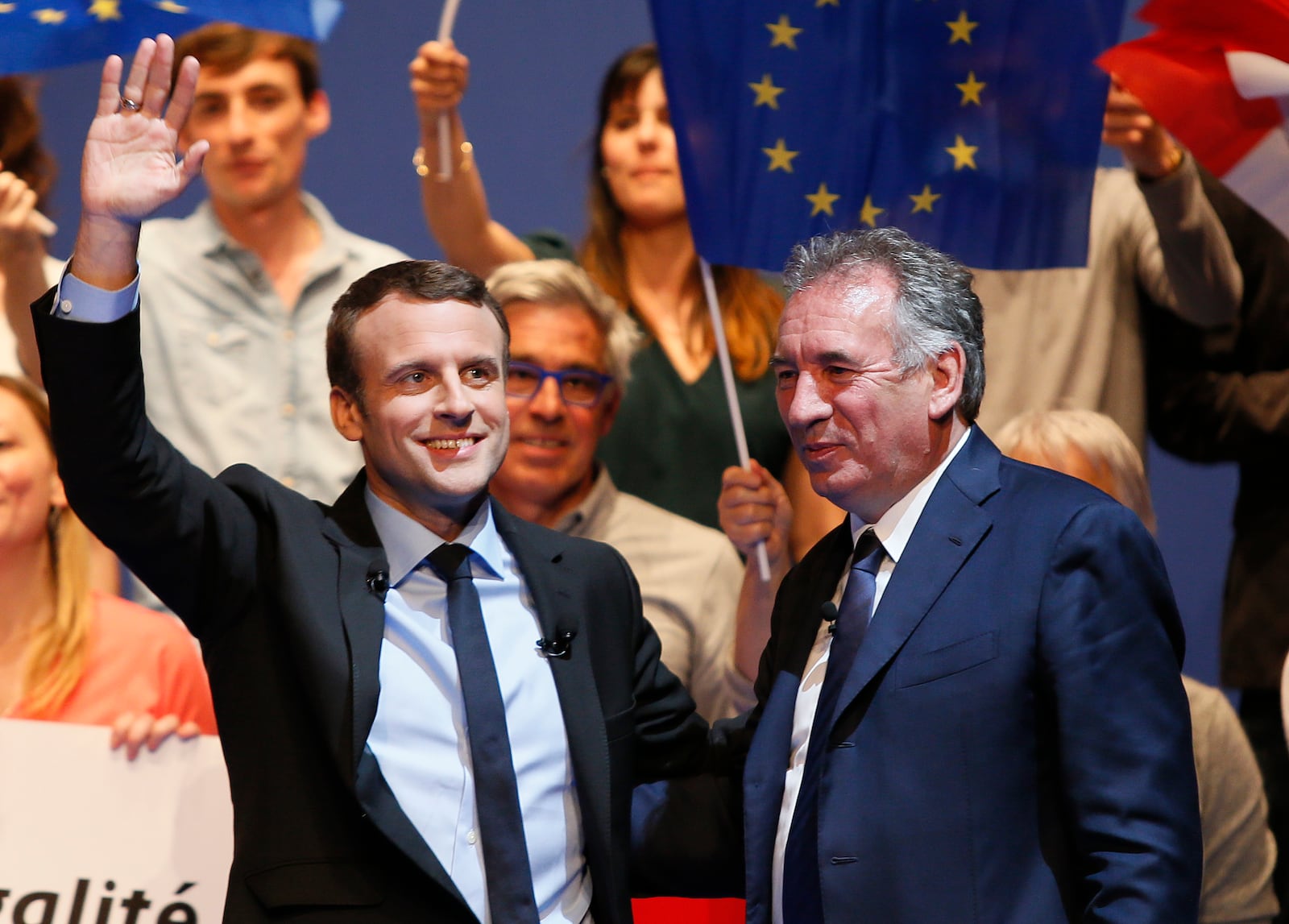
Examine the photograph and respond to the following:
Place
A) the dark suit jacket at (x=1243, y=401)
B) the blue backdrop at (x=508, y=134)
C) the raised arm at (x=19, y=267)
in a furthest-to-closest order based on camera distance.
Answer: the blue backdrop at (x=508, y=134)
the dark suit jacket at (x=1243, y=401)
the raised arm at (x=19, y=267)

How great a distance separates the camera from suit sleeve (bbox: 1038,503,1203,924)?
2127mm

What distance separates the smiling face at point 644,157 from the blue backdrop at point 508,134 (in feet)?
0.44

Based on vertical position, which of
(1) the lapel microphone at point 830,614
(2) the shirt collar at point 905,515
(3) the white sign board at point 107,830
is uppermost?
(2) the shirt collar at point 905,515

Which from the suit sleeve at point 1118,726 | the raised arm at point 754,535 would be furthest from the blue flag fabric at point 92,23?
the suit sleeve at point 1118,726

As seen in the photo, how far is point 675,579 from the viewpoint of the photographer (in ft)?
13.5

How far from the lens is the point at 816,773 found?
2.32 meters

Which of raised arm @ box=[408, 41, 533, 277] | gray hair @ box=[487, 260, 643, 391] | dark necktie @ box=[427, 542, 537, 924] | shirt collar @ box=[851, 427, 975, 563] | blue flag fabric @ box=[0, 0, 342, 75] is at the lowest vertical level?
dark necktie @ box=[427, 542, 537, 924]

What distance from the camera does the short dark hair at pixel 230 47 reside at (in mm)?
4246

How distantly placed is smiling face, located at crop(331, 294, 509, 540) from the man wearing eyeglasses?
146cm

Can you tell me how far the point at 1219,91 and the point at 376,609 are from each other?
2666 millimetres

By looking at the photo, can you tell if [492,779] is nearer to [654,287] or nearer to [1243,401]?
[654,287]

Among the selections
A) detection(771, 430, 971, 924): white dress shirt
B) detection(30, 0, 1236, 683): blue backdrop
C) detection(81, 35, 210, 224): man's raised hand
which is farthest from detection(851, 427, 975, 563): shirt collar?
detection(30, 0, 1236, 683): blue backdrop

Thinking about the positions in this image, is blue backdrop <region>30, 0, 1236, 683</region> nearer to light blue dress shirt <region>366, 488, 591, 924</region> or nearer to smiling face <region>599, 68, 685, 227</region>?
smiling face <region>599, 68, 685, 227</region>

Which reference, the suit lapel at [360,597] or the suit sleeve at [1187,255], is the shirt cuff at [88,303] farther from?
the suit sleeve at [1187,255]
